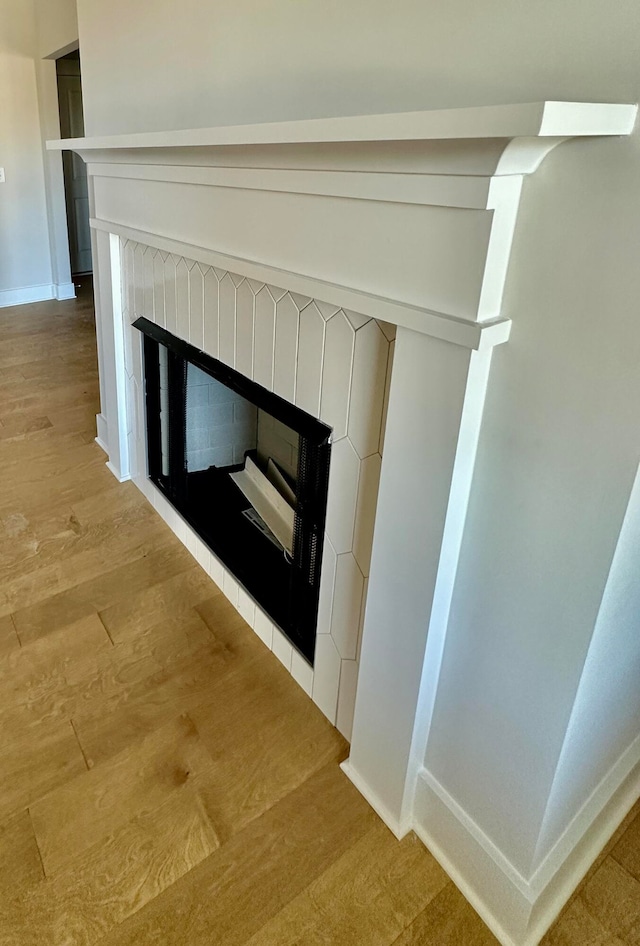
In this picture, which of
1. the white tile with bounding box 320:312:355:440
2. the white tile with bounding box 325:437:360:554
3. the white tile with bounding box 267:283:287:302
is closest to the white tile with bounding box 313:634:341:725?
the white tile with bounding box 325:437:360:554

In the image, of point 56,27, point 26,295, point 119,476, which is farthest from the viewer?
point 26,295

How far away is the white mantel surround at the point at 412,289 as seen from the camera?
2.72 ft

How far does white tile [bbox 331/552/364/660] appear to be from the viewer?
1.36 m

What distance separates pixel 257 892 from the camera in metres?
1.21

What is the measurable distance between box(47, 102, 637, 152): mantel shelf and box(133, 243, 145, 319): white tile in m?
0.98

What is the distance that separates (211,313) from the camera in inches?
65.7

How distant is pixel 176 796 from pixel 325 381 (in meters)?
0.92

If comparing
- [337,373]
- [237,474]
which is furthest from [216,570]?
[337,373]

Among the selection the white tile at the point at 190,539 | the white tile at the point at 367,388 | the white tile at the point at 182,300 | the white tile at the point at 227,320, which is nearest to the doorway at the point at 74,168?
the white tile at the point at 182,300

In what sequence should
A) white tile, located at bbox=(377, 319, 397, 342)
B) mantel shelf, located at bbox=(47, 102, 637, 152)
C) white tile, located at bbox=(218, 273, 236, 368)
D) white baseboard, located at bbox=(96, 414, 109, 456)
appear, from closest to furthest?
mantel shelf, located at bbox=(47, 102, 637, 152), white tile, located at bbox=(377, 319, 397, 342), white tile, located at bbox=(218, 273, 236, 368), white baseboard, located at bbox=(96, 414, 109, 456)

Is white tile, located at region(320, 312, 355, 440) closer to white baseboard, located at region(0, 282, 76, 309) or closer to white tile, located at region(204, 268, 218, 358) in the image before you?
white tile, located at region(204, 268, 218, 358)

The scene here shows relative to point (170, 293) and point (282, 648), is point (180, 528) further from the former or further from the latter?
point (170, 293)

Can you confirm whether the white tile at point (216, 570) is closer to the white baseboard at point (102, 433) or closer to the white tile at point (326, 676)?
the white tile at point (326, 676)

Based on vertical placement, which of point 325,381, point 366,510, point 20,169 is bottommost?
point 366,510
